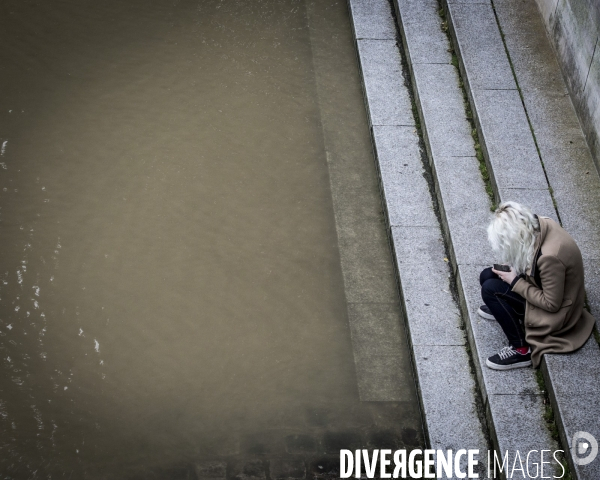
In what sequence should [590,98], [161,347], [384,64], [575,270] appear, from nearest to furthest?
[575,270] < [161,347] < [590,98] < [384,64]

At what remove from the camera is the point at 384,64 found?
27.3 ft

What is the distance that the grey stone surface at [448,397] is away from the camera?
5363mm

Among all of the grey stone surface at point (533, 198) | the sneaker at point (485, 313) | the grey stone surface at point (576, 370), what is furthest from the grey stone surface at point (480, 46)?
the grey stone surface at point (576, 370)

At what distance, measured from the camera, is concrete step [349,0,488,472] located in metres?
5.50

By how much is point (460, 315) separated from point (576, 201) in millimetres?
1566

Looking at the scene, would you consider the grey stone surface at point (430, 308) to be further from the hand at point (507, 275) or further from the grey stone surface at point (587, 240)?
the grey stone surface at point (587, 240)

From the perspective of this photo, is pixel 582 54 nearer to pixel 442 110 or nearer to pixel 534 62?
pixel 534 62

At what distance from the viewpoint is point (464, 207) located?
6.64 m

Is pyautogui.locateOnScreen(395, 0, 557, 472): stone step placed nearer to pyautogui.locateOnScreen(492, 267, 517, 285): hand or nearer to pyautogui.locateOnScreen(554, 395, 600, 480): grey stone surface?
pyautogui.locateOnScreen(554, 395, 600, 480): grey stone surface

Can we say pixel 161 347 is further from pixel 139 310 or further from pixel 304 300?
pixel 304 300

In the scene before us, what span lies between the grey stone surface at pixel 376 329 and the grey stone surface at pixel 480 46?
2778 millimetres

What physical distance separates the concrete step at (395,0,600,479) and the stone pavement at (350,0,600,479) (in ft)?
0.04

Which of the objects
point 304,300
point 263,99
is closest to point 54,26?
point 263,99

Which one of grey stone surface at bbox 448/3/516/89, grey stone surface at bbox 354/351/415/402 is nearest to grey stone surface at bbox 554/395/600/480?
grey stone surface at bbox 354/351/415/402
